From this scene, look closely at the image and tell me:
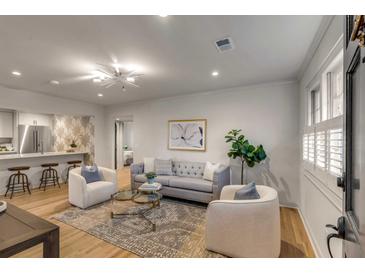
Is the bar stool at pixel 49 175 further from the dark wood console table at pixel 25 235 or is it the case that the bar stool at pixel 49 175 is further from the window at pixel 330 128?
the window at pixel 330 128

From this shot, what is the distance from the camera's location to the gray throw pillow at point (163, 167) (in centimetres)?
441

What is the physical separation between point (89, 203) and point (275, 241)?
314 cm

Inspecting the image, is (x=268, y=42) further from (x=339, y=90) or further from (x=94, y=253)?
(x=94, y=253)

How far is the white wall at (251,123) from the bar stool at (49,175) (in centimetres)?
270

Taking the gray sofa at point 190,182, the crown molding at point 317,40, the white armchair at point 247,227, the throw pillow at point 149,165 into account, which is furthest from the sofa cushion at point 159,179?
the crown molding at point 317,40

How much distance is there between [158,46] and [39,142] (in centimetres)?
641

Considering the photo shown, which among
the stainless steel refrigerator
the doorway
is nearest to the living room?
the stainless steel refrigerator

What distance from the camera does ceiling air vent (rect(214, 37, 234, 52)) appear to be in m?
2.12

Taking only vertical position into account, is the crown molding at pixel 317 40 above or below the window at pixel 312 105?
above

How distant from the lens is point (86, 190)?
11.0 feet

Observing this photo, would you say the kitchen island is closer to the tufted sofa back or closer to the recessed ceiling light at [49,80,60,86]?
the recessed ceiling light at [49,80,60,86]

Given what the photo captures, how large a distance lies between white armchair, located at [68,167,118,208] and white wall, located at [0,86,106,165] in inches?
88.4

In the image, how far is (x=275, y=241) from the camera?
1946 millimetres

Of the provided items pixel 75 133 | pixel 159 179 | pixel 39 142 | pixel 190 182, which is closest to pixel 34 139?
pixel 39 142
